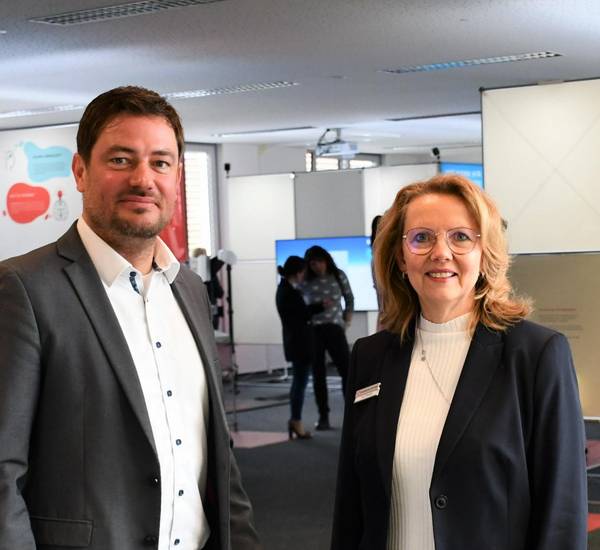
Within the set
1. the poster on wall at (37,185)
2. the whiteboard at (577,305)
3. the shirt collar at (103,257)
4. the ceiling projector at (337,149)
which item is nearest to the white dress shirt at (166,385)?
the shirt collar at (103,257)

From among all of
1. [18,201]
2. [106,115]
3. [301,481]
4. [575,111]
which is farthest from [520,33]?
[106,115]

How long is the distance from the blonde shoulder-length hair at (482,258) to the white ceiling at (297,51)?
3715mm

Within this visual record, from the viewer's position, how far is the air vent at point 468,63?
8.12 metres

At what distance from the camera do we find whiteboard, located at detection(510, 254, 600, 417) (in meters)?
4.71

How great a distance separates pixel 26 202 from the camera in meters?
9.53

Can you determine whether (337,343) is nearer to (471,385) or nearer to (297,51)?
(297,51)

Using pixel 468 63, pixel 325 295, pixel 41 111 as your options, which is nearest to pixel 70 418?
pixel 468 63

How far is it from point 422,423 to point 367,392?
0.17 metres

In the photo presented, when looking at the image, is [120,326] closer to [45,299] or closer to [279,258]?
[45,299]

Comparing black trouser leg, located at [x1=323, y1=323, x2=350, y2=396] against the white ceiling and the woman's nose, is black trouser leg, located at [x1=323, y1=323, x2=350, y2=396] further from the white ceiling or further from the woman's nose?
the woman's nose

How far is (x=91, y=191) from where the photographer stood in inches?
87.0

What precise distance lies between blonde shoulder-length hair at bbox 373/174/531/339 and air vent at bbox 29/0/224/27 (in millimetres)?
3733

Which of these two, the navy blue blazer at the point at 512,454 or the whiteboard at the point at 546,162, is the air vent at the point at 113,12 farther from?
the navy blue blazer at the point at 512,454

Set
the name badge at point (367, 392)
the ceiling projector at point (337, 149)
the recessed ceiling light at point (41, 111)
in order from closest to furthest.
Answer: the name badge at point (367, 392)
the recessed ceiling light at point (41, 111)
the ceiling projector at point (337, 149)
